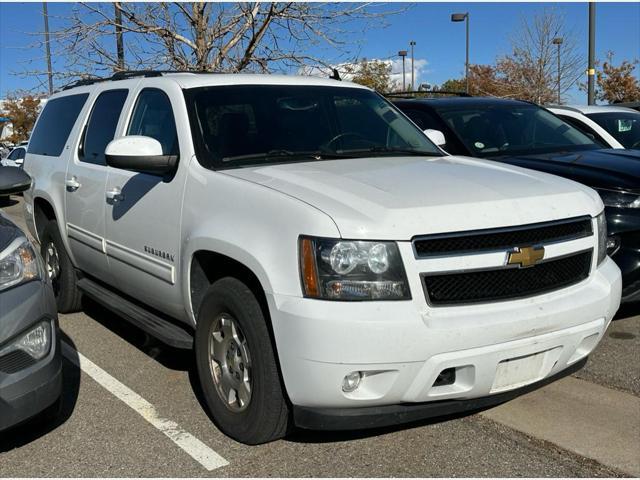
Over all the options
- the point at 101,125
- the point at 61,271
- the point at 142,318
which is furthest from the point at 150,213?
the point at 61,271

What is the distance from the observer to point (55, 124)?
6305 mm

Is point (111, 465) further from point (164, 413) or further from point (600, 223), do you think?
point (600, 223)

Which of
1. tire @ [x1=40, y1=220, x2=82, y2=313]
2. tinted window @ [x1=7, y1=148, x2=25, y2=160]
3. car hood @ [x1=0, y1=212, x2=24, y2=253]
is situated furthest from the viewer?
tinted window @ [x1=7, y1=148, x2=25, y2=160]

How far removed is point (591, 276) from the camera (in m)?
3.51

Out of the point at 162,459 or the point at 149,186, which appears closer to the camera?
the point at 162,459

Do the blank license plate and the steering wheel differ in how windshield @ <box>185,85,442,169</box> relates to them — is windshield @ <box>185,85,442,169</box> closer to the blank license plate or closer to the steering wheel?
the steering wheel

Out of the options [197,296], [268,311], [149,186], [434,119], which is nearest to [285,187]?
[268,311]

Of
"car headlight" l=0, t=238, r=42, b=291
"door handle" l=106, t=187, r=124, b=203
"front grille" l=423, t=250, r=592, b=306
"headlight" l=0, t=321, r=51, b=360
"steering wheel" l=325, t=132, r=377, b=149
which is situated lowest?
"headlight" l=0, t=321, r=51, b=360

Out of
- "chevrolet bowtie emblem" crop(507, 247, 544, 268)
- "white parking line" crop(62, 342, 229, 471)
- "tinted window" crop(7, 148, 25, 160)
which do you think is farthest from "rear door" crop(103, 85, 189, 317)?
"tinted window" crop(7, 148, 25, 160)

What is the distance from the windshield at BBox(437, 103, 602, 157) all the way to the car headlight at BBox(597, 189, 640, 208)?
1336 mm

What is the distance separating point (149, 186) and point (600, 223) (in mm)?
2579

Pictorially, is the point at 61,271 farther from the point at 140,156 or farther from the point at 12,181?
the point at 140,156

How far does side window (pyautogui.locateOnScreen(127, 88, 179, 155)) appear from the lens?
13.9 ft

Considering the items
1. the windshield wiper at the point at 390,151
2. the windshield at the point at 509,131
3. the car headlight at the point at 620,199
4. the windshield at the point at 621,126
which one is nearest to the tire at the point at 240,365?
the windshield wiper at the point at 390,151
